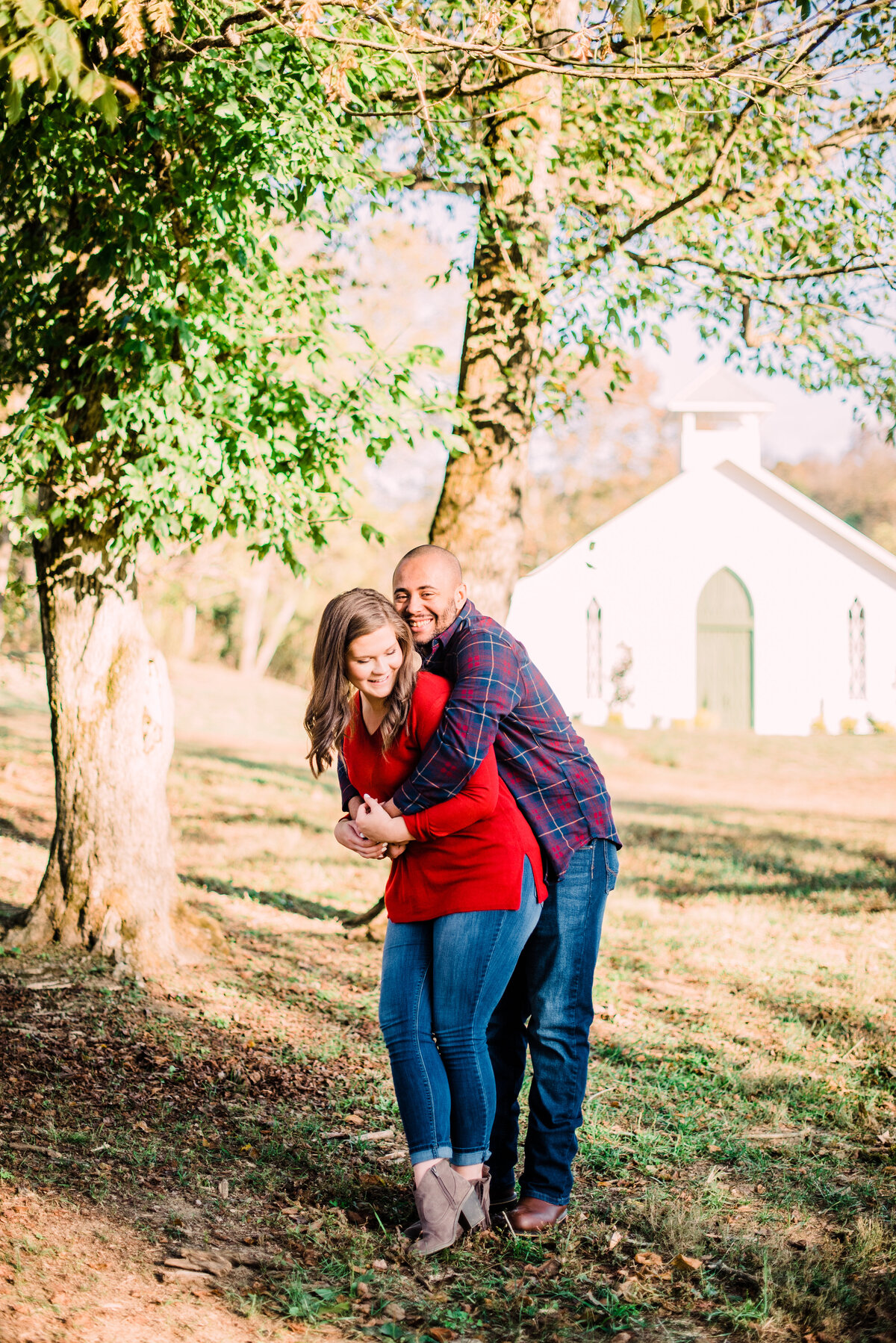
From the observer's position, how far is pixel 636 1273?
3.52 m

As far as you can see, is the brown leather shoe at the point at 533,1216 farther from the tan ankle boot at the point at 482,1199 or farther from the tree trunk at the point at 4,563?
the tree trunk at the point at 4,563

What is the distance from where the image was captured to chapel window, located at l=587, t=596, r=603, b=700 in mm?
26453

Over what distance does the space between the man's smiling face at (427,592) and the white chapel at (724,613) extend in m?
21.6

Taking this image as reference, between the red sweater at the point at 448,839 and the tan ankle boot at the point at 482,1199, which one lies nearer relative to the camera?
the red sweater at the point at 448,839

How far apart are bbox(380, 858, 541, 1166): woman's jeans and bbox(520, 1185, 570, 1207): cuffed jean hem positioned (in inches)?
12.7

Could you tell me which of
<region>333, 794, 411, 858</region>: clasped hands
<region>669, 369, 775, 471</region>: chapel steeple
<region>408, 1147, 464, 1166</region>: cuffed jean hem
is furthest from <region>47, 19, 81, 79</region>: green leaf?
<region>669, 369, 775, 471</region>: chapel steeple

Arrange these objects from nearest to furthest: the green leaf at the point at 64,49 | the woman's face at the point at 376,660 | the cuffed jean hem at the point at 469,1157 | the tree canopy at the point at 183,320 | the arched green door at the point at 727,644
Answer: the green leaf at the point at 64,49
the woman's face at the point at 376,660
the cuffed jean hem at the point at 469,1157
the tree canopy at the point at 183,320
the arched green door at the point at 727,644

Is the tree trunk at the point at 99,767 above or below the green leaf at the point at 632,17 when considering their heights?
below

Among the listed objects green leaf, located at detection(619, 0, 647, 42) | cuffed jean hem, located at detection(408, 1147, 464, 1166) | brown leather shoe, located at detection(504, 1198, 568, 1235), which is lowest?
brown leather shoe, located at detection(504, 1198, 568, 1235)

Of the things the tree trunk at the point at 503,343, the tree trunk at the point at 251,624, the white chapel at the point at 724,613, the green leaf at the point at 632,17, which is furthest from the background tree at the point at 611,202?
the tree trunk at the point at 251,624

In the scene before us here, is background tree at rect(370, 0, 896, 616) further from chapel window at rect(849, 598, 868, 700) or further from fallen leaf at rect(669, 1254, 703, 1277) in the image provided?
chapel window at rect(849, 598, 868, 700)

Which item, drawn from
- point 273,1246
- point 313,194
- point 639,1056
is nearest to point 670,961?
point 639,1056

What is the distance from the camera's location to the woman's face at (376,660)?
3.34 meters

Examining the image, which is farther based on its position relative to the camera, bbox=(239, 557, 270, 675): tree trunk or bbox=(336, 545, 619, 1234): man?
bbox=(239, 557, 270, 675): tree trunk
